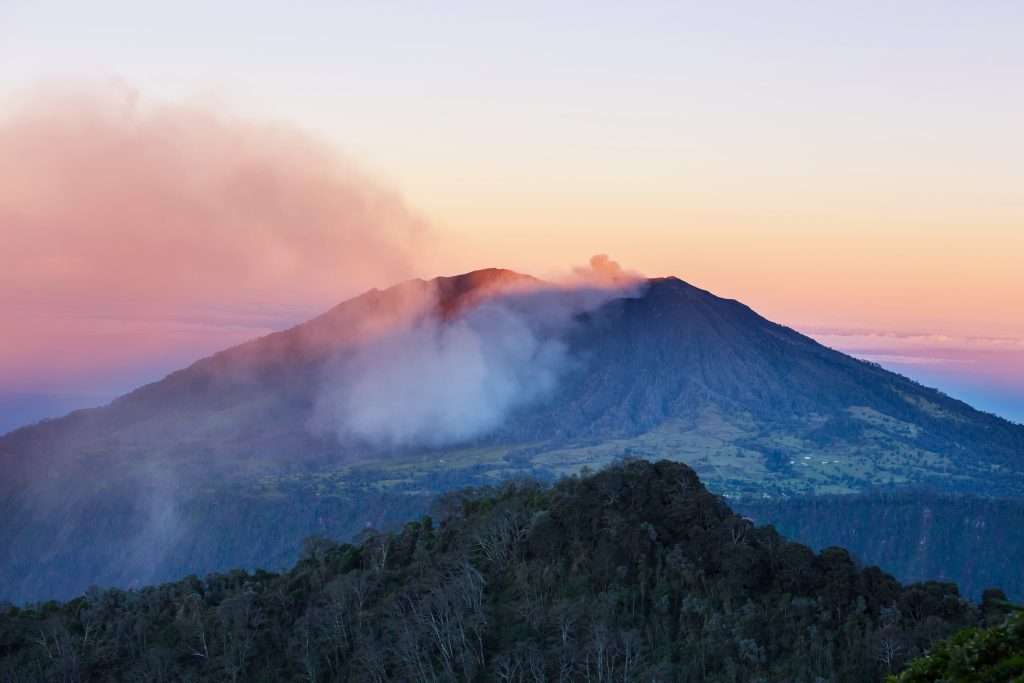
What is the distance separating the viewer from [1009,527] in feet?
433

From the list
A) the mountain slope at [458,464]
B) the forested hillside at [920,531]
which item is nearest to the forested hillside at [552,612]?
the forested hillside at [920,531]

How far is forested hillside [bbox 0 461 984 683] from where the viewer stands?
45.2 m

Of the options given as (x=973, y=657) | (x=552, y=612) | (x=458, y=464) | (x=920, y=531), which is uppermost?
(x=973, y=657)

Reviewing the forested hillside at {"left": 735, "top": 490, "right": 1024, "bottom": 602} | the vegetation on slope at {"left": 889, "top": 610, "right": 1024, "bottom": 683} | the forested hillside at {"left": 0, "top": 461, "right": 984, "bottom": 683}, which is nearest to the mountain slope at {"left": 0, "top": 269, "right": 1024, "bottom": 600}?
the forested hillside at {"left": 735, "top": 490, "right": 1024, "bottom": 602}

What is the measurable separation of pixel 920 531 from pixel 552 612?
3687 inches

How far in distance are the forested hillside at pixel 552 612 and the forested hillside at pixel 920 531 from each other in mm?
74791

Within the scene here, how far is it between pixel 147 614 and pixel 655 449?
11299 centimetres

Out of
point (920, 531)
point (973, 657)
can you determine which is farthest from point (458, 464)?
point (973, 657)

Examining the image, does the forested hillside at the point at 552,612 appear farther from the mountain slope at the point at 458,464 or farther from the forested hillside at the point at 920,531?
the mountain slope at the point at 458,464

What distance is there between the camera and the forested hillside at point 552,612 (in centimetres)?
4522

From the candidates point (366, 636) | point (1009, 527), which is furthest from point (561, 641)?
point (1009, 527)

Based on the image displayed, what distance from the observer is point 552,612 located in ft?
159

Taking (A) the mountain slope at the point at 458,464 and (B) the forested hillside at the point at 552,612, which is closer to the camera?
(B) the forested hillside at the point at 552,612

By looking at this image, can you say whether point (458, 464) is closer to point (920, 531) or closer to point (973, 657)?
point (920, 531)
